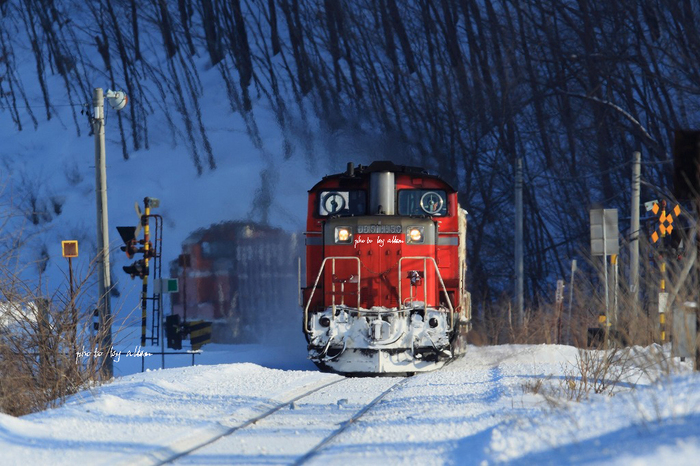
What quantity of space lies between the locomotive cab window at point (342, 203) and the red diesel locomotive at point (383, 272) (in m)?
0.02

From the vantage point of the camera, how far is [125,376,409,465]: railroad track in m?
6.53

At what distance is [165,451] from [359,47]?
4350cm

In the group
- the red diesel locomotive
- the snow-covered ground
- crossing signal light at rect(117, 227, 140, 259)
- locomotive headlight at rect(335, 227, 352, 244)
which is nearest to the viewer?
the snow-covered ground

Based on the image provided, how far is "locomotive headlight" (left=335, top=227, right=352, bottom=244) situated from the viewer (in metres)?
15.0

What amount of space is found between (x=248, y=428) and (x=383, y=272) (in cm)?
705

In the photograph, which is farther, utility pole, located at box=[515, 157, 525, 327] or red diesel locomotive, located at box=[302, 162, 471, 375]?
utility pole, located at box=[515, 157, 525, 327]

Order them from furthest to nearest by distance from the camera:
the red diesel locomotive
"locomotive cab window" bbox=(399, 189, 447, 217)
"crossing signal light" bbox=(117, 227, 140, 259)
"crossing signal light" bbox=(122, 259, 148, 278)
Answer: "crossing signal light" bbox=(117, 227, 140, 259), "crossing signal light" bbox=(122, 259, 148, 278), "locomotive cab window" bbox=(399, 189, 447, 217), the red diesel locomotive

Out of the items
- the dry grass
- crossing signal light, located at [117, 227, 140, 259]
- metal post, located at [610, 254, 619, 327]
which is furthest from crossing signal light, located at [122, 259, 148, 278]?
metal post, located at [610, 254, 619, 327]

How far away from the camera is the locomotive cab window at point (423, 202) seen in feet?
49.7

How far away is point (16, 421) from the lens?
25.0 ft

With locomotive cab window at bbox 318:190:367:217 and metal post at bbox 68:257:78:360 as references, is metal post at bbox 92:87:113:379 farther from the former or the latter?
metal post at bbox 68:257:78:360

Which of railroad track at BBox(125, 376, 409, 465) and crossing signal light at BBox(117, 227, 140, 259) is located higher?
crossing signal light at BBox(117, 227, 140, 259)

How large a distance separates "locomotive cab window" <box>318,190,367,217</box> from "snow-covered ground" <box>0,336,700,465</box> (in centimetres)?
383

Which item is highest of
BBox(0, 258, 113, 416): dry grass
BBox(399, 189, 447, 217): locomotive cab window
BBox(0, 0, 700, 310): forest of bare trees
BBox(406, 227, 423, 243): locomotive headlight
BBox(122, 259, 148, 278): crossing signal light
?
BBox(0, 0, 700, 310): forest of bare trees
